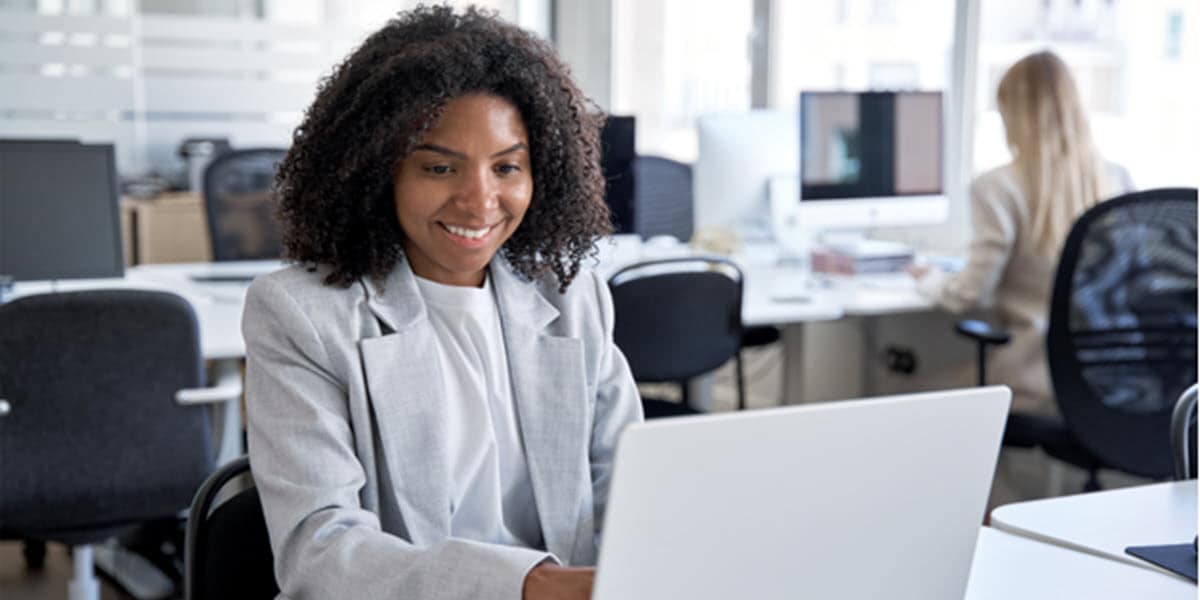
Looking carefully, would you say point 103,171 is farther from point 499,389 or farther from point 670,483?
point 670,483

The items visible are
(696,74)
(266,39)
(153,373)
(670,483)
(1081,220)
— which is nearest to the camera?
(670,483)

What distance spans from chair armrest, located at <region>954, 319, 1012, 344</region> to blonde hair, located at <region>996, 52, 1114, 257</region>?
0.96 feet

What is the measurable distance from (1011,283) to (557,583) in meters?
2.55

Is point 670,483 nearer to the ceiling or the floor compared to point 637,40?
nearer to the floor

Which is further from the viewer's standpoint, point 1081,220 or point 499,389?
point 1081,220

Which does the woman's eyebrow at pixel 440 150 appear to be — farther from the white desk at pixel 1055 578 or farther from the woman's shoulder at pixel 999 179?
the woman's shoulder at pixel 999 179

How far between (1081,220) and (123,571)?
2380mm

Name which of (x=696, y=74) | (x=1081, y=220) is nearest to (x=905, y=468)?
(x=1081, y=220)

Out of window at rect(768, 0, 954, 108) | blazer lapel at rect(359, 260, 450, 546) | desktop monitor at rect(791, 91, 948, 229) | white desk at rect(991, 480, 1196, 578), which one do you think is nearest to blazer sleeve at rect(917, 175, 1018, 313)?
desktop monitor at rect(791, 91, 948, 229)

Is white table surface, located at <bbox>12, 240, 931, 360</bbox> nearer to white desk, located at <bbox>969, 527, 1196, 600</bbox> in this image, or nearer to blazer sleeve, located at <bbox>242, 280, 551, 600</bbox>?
blazer sleeve, located at <bbox>242, 280, 551, 600</bbox>

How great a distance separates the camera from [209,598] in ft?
4.33

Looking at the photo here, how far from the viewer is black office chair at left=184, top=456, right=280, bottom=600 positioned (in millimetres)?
1322

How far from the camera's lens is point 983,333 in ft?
10.1

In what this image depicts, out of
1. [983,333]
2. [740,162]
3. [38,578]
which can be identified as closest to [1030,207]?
[983,333]
